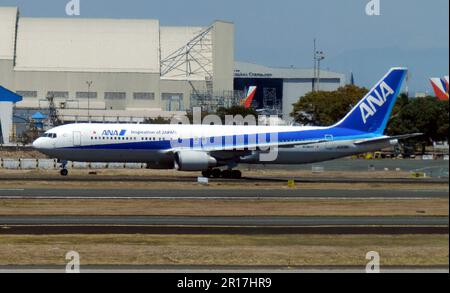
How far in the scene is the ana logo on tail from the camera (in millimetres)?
70688

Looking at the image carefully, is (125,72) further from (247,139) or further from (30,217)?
(30,217)

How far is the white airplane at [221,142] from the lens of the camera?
219 feet

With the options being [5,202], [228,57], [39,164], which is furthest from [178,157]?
[228,57]

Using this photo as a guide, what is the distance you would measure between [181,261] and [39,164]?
53574mm

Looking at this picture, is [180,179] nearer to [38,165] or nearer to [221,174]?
[221,174]

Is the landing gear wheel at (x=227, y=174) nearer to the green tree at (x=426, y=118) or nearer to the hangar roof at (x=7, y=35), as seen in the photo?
the green tree at (x=426, y=118)

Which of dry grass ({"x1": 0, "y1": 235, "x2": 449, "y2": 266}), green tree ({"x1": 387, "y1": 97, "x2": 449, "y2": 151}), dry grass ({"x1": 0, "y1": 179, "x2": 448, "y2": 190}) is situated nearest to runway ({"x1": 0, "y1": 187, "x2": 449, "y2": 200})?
dry grass ({"x1": 0, "y1": 179, "x2": 448, "y2": 190})

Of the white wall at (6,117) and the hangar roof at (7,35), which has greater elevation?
the hangar roof at (7,35)

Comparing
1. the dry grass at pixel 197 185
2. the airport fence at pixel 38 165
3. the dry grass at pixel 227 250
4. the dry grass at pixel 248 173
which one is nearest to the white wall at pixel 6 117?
the airport fence at pixel 38 165

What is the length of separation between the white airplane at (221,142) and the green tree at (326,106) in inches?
2351

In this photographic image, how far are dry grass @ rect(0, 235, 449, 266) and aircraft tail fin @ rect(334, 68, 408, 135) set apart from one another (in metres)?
38.3

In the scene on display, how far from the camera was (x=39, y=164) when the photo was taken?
257ft

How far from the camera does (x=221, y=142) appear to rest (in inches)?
2697

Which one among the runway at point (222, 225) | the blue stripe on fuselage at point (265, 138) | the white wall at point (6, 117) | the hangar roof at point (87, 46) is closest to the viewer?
the runway at point (222, 225)
